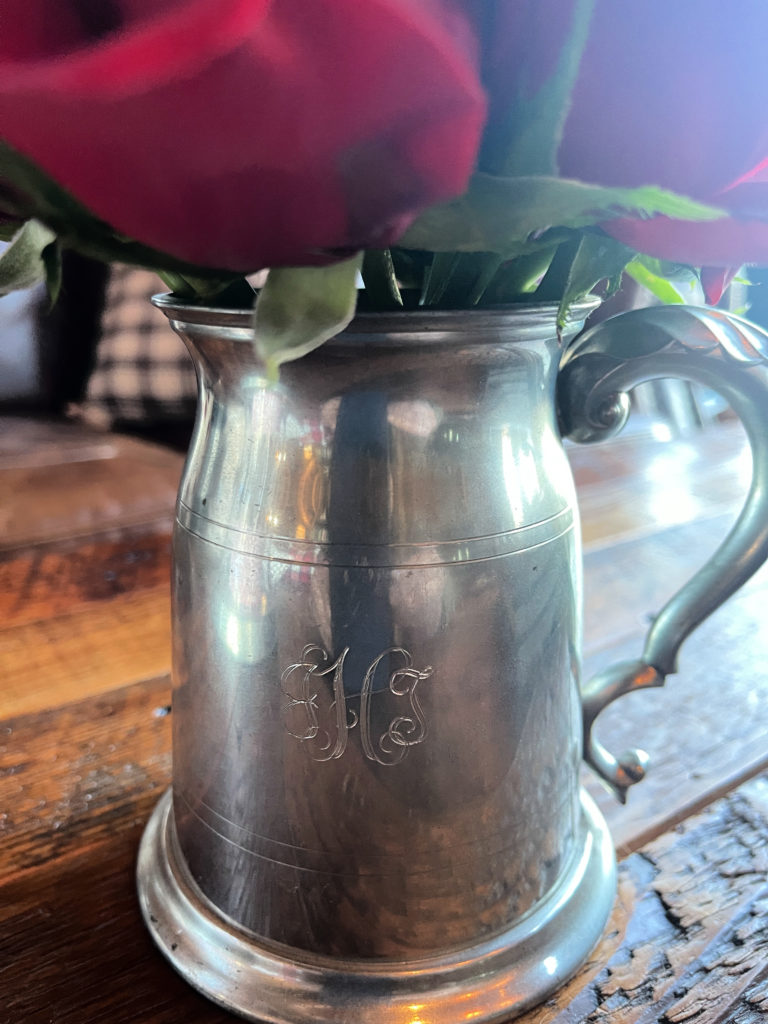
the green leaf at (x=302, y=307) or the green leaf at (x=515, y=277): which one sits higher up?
the green leaf at (x=515, y=277)

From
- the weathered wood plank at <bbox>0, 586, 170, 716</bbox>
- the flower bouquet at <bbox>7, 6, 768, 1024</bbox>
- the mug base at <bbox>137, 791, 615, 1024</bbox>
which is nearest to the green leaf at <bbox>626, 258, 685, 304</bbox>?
the flower bouquet at <bbox>7, 6, 768, 1024</bbox>

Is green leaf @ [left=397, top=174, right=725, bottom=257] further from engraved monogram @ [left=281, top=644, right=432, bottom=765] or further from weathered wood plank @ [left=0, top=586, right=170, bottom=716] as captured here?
weathered wood plank @ [left=0, top=586, right=170, bottom=716]

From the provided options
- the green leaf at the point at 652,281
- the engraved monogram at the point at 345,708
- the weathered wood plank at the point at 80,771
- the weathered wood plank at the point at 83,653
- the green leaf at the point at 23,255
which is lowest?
the weathered wood plank at the point at 80,771

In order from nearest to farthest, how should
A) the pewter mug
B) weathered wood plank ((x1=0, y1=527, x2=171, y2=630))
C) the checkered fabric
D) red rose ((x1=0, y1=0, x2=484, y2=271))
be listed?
1. red rose ((x1=0, y1=0, x2=484, y2=271))
2. the pewter mug
3. weathered wood plank ((x1=0, y1=527, x2=171, y2=630))
4. the checkered fabric

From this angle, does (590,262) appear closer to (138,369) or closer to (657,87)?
(657,87)

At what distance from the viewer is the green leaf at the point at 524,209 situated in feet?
0.53

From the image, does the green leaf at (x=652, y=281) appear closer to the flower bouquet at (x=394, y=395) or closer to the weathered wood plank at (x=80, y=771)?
the flower bouquet at (x=394, y=395)

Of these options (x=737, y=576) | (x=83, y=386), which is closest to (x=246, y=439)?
(x=737, y=576)

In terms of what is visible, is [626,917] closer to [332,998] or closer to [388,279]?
[332,998]

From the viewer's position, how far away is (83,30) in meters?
0.14

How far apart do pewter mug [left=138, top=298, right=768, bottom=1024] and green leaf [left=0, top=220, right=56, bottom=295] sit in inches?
1.5

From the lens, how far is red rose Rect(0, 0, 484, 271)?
130mm

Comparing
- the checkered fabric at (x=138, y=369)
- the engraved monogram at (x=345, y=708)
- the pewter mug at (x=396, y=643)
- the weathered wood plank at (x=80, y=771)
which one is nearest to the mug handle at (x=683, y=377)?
the pewter mug at (x=396, y=643)

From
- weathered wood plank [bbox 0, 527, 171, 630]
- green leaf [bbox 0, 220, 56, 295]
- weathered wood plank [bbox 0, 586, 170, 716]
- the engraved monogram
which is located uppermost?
green leaf [bbox 0, 220, 56, 295]
